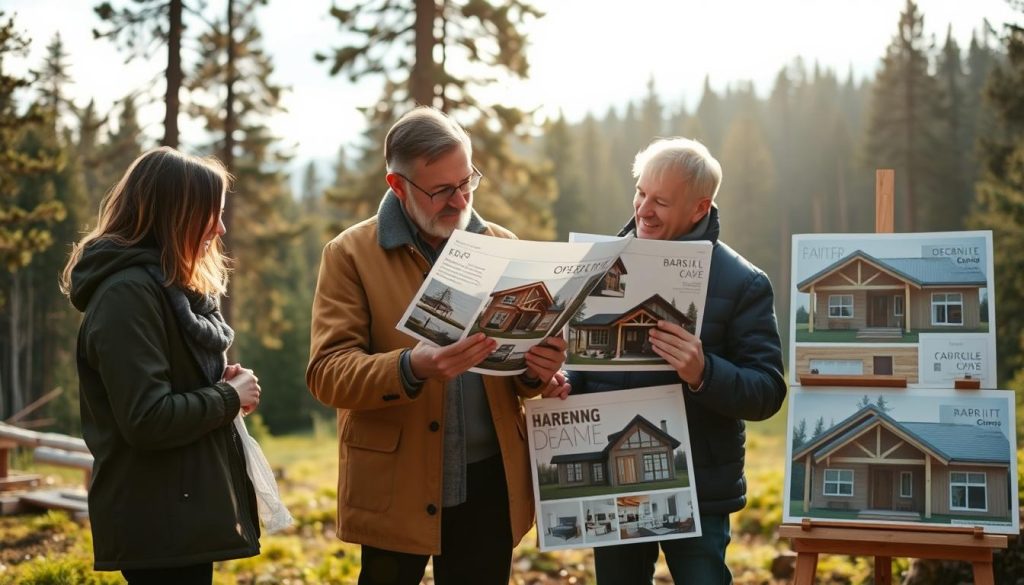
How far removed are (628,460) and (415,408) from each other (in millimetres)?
793

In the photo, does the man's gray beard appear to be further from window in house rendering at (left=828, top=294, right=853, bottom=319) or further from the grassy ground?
the grassy ground

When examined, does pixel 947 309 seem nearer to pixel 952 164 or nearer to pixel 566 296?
pixel 566 296

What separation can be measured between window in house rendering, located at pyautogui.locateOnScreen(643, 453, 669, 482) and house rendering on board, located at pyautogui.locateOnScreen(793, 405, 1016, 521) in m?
0.83

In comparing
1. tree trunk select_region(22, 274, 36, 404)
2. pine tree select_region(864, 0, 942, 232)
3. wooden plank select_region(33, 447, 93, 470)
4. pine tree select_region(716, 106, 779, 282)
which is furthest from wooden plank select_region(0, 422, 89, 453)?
pine tree select_region(716, 106, 779, 282)

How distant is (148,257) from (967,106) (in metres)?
50.2

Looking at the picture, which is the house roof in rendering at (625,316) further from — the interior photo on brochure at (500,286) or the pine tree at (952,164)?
the pine tree at (952,164)

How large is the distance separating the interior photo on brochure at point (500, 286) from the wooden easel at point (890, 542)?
1.47 meters

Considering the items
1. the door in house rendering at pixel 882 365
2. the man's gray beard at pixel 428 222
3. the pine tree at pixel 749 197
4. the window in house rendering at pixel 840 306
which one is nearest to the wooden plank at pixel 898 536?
the door in house rendering at pixel 882 365

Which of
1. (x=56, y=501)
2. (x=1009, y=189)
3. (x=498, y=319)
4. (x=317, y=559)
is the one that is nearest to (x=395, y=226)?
(x=498, y=319)

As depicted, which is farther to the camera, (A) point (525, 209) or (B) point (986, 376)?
(A) point (525, 209)

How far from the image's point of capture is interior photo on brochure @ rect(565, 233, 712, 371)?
2.97 meters

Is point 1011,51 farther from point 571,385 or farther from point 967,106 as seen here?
point 967,106

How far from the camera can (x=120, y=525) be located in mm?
2602

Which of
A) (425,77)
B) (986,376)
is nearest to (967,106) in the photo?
(425,77)
